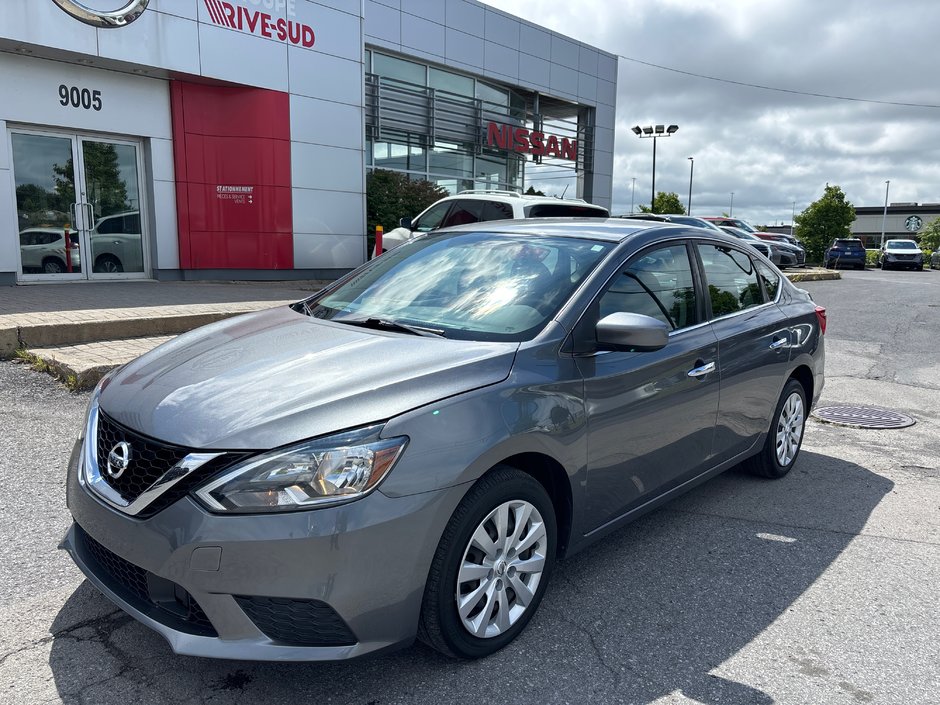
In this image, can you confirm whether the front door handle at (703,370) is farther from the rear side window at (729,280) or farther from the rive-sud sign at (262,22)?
the rive-sud sign at (262,22)

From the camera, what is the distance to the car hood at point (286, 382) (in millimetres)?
2334

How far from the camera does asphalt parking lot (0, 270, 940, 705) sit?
2518 mm

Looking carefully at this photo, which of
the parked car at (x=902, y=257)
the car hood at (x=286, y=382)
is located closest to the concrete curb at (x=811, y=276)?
the parked car at (x=902, y=257)

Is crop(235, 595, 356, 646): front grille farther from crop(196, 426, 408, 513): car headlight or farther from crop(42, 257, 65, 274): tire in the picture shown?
crop(42, 257, 65, 274): tire

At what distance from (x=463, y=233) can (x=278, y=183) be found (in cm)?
1135

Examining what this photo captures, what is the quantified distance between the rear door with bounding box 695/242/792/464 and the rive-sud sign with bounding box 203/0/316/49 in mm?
11862

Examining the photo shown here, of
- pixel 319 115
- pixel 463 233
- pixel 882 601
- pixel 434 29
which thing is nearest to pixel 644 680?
pixel 882 601

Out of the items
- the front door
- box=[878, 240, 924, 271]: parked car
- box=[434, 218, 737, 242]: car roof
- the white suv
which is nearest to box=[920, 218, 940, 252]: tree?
box=[878, 240, 924, 271]: parked car

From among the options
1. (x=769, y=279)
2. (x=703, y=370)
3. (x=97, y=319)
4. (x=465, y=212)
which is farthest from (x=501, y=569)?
(x=465, y=212)

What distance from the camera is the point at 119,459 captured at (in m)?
2.46

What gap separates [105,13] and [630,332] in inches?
479

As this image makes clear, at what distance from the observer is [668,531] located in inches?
155

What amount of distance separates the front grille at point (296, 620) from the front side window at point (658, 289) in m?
1.70

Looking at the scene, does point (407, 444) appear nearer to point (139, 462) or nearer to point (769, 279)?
point (139, 462)
